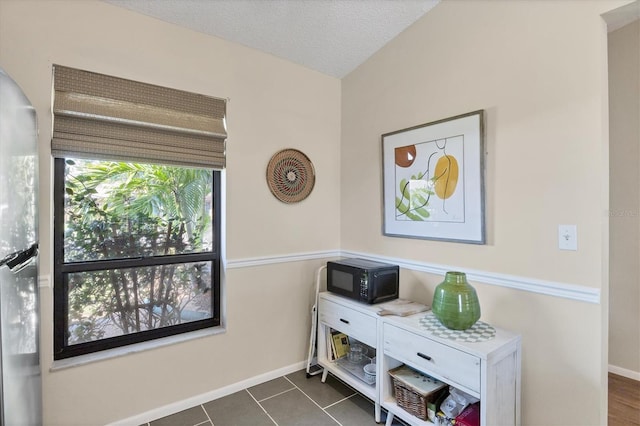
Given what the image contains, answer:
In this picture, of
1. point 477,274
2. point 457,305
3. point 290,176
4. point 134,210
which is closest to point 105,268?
point 134,210

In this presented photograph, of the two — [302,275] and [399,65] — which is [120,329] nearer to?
[302,275]

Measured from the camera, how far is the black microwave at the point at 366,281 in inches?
85.4

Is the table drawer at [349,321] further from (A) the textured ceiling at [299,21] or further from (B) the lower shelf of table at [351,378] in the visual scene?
(A) the textured ceiling at [299,21]

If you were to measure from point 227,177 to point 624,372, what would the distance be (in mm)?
3389

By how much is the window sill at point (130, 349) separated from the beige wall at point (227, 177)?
32 millimetres

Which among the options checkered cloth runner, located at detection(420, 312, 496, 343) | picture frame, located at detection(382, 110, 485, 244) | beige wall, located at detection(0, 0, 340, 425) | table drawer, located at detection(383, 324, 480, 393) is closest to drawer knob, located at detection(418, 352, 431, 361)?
table drawer, located at detection(383, 324, 480, 393)

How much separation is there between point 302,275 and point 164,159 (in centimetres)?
139

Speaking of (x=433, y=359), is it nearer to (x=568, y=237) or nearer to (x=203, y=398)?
(x=568, y=237)

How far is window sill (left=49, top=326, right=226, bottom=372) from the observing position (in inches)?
70.8

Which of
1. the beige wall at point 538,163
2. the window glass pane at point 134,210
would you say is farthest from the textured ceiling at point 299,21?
the window glass pane at point 134,210

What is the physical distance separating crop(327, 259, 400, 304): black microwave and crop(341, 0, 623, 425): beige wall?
0.75ft

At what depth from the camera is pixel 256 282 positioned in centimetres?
245

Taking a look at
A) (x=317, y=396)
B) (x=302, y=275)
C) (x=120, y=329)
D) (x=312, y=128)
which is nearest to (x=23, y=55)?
(x=120, y=329)

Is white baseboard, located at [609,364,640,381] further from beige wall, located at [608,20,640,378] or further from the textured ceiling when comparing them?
the textured ceiling
